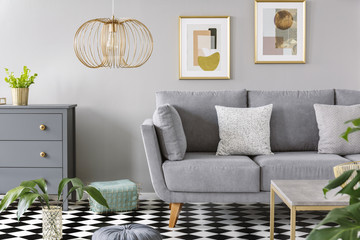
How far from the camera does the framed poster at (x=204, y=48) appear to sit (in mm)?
4555

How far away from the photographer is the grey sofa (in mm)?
3570

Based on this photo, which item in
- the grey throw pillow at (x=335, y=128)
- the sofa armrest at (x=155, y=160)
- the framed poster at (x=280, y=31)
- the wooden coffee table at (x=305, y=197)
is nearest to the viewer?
the wooden coffee table at (x=305, y=197)

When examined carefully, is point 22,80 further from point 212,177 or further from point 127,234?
point 127,234

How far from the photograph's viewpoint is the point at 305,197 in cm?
254

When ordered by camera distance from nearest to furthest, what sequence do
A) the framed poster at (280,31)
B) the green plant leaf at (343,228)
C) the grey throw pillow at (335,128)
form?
the green plant leaf at (343,228), the grey throw pillow at (335,128), the framed poster at (280,31)

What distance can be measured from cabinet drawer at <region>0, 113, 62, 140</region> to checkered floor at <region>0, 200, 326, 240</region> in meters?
0.60

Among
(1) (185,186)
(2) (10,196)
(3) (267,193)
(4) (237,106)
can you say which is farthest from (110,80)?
(2) (10,196)

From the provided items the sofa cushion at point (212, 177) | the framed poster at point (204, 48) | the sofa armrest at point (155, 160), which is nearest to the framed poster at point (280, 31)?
the framed poster at point (204, 48)

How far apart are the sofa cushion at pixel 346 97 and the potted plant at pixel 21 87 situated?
102 inches

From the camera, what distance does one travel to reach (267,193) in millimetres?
3580

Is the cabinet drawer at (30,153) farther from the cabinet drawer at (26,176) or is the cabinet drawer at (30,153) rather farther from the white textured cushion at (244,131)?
the white textured cushion at (244,131)

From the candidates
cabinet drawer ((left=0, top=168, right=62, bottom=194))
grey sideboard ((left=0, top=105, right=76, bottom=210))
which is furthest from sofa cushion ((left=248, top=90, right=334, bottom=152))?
cabinet drawer ((left=0, top=168, right=62, bottom=194))

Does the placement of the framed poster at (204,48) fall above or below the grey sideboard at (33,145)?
above

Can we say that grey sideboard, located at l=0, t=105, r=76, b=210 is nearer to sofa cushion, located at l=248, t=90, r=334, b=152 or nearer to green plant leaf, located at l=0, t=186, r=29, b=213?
green plant leaf, located at l=0, t=186, r=29, b=213
